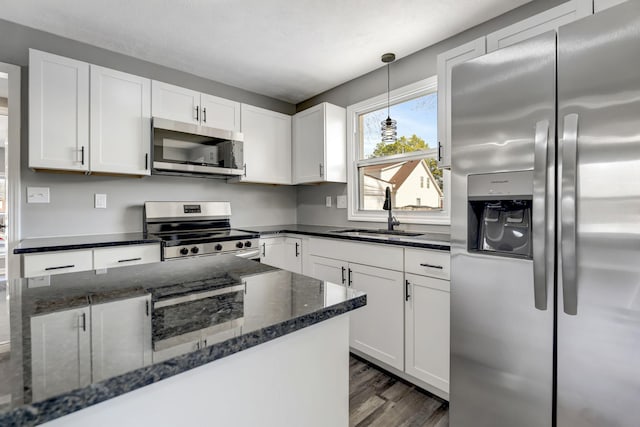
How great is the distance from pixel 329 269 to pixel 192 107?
5.98 feet

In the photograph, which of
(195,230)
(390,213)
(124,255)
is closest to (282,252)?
(195,230)

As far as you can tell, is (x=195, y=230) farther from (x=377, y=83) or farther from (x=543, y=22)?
(x=543, y=22)

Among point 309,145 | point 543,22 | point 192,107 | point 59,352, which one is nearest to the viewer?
point 59,352

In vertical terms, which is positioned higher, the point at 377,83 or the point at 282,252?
the point at 377,83

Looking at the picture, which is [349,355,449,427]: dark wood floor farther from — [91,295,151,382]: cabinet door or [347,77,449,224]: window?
[91,295,151,382]: cabinet door

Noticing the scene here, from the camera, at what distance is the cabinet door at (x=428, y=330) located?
6.03ft

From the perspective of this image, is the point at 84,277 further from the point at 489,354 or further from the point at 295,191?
the point at 295,191

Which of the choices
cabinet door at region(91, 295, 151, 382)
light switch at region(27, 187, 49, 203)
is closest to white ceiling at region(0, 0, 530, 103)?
light switch at region(27, 187, 49, 203)

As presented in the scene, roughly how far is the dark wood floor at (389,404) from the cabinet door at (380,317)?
131mm

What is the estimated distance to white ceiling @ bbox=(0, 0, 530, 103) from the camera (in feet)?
6.72

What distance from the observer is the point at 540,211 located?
1.25 m

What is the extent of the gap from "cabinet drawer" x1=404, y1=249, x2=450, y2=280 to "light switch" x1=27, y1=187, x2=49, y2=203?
263cm

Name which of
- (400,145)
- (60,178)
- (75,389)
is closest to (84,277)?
(75,389)

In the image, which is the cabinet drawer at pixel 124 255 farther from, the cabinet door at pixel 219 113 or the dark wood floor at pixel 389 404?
the dark wood floor at pixel 389 404
